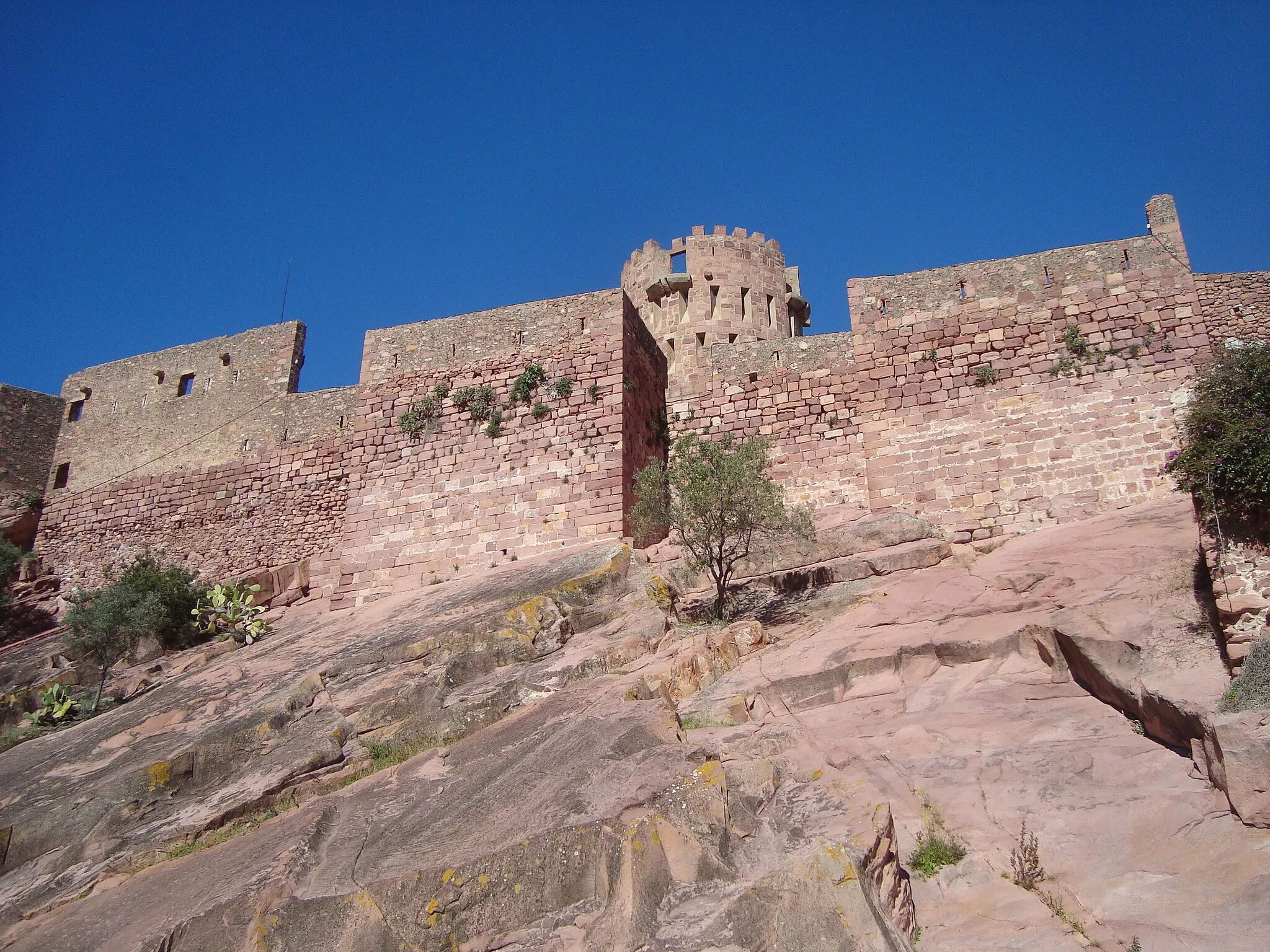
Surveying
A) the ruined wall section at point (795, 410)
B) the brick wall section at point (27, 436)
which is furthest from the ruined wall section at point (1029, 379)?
the brick wall section at point (27, 436)

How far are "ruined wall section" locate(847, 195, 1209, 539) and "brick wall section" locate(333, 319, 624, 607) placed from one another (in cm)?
530

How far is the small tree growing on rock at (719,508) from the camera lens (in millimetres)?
15859

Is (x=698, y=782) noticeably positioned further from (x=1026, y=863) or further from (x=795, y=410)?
(x=795, y=410)

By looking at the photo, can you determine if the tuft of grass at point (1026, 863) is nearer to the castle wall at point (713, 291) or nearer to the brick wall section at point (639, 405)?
the brick wall section at point (639, 405)

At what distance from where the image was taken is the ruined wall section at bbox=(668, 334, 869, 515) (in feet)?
66.4

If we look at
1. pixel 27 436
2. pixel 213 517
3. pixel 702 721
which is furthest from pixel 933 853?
pixel 27 436

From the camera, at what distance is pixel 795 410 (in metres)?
21.2

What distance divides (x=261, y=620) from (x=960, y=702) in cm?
1482

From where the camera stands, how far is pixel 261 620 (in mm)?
20531

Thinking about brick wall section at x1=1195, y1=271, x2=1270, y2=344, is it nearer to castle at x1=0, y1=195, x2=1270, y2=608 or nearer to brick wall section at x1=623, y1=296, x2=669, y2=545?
castle at x1=0, y1=195, x2=1270, y2=608

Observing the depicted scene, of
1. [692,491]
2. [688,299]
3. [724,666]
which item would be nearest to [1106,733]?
[724,666]

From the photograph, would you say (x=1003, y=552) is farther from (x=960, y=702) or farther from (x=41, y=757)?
(x=41, y=757)

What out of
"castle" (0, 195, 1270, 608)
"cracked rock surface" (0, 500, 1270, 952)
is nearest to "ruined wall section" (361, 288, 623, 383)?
"castle" (0, 195, 1270, 608)

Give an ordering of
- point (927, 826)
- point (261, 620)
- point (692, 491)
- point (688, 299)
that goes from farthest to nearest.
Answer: point (688, 299) → point (261, 620) → point (692, 491) → point (927, 826)
